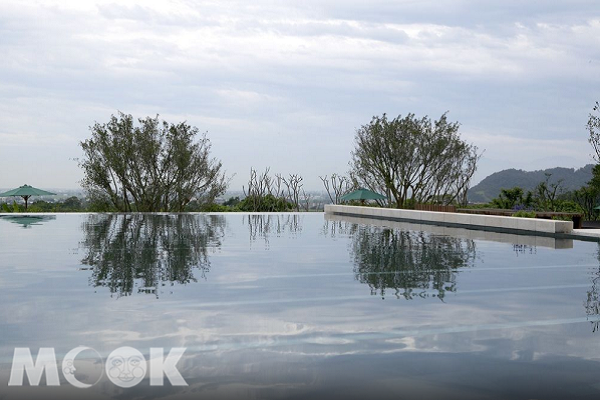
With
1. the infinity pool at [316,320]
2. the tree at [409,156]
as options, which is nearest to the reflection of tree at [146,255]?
the infinity pool at [316,320]

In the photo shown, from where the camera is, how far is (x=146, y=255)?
11469mm

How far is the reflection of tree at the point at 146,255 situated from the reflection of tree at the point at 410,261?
2.51m

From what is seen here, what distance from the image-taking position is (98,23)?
25828 millimetres

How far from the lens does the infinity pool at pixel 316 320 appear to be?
4059 mm

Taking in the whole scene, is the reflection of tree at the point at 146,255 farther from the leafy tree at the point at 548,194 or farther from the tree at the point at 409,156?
the leafy tree at the point at 548,194

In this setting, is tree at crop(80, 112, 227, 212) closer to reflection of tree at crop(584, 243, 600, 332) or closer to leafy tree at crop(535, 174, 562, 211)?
leafy tree at crop(535, 174, 562, 211)

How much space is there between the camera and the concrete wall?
16534mm

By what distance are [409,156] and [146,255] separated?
23454mm

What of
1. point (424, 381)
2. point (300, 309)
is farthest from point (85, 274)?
point (424, 381)

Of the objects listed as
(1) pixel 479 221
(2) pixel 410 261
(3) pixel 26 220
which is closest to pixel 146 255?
(2) pixel 410 261

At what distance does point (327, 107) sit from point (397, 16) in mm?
16928

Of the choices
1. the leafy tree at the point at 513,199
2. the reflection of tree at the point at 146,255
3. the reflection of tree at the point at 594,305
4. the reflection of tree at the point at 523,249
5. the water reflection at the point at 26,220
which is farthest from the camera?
the leafy tree at the point at 513,199

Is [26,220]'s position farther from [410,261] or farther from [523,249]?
[523,249]

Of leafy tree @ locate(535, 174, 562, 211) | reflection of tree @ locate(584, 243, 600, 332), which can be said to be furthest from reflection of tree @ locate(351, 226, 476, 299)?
leafy tree @ locate(535, 174, 562, 211)
